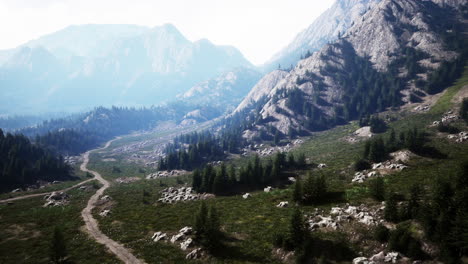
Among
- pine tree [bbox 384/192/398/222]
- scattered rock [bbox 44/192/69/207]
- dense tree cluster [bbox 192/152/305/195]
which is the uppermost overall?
pine tree [bbox 384/192/398/222]

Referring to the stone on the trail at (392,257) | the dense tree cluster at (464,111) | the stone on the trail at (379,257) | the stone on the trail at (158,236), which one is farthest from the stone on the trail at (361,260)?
the dense tree cluster at (464,111)

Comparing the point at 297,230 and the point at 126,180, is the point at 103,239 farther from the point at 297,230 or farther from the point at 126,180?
the point at 126,180

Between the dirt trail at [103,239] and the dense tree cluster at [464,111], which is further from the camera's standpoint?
the dense tree cluster at [464,111]

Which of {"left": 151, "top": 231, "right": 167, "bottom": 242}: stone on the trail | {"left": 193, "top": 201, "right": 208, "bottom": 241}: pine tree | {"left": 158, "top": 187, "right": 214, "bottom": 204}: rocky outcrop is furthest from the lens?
{"left": 158, "top": 187, "right": 214, "bottom": 204}: rocky outcrop

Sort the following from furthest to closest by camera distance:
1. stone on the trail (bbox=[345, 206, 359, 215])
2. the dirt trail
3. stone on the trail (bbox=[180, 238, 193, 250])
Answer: stone on the trail (bbox=[345, 206, 359, 215])
stone on the trail (bbox=[180, 238, 193, 250])
the dirt trail

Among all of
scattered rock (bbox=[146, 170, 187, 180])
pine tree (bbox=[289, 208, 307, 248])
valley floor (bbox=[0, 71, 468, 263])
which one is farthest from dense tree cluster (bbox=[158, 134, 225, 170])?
pine tree (bbox=[289, 208, 307, 248])

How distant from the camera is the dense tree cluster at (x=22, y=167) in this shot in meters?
117

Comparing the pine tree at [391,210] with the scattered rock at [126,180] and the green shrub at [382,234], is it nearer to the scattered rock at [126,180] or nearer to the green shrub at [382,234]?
the green shrub at [382,234]

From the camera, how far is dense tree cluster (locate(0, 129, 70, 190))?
117 meters

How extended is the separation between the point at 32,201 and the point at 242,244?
9274cm

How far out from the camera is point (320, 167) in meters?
92.1

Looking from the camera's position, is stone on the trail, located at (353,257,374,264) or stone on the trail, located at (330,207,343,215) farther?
stone on the trail, located at (330,207,343,215)

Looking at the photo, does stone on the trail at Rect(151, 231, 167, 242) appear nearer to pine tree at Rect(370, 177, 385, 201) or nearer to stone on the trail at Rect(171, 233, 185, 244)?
stone on the trail at Rect(171, 233, 185, 244)

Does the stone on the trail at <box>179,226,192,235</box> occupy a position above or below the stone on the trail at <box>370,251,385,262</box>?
below
